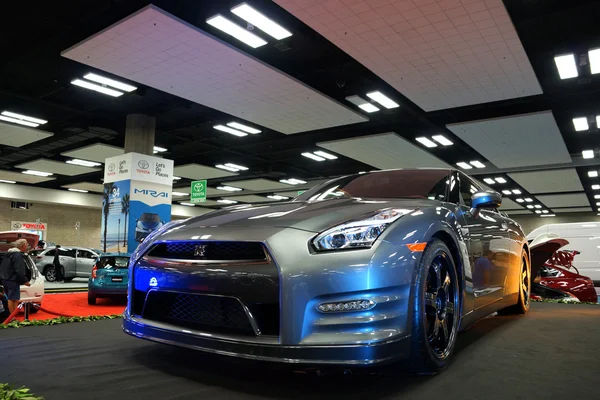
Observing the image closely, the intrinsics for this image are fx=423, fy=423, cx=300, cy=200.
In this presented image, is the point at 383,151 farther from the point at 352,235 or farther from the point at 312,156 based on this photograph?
the point at 352,235

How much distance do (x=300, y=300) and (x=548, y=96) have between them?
10161mm

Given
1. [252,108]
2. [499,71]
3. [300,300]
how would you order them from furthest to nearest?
[252,108]
[499,71]
[300,300]

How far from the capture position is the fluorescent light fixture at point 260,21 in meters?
6.13

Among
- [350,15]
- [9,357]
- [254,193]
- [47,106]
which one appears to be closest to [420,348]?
[9,357]

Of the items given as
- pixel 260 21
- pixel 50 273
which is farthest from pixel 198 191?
pixel 260 21

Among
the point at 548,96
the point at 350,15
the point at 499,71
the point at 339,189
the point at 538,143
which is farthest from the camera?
the point at 538,143

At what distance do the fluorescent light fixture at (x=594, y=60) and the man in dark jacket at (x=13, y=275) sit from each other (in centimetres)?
992

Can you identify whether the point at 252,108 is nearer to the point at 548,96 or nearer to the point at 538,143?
the point at 548,96

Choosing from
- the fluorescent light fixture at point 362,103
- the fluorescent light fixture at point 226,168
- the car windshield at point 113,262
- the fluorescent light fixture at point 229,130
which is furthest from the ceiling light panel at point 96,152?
the fluorescent light fixture at point 362,103

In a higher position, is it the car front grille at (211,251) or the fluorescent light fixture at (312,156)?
the fluorescent light fixture at (312,156)

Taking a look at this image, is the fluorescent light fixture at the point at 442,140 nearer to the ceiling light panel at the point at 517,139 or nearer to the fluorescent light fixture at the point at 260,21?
the ceiling light panel at the point at 517,139

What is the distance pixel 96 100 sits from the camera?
10703mm

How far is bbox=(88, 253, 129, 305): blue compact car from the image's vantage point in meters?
8.78

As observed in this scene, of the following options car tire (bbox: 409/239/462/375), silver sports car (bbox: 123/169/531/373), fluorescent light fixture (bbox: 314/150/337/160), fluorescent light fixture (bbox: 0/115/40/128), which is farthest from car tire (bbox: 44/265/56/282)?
car tire (bbox: 409/239/462/375)
